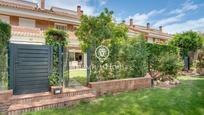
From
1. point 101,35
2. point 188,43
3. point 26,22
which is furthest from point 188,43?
point 26,22

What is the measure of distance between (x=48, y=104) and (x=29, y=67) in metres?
1.81

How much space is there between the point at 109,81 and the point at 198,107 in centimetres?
421

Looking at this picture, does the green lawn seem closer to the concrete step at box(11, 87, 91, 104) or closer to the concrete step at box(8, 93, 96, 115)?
the concrete step at box(8, 93, 96, 115)

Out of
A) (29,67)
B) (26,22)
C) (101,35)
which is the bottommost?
(29,67)

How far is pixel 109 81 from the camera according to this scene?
9398mm

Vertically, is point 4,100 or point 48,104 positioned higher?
point 4,100

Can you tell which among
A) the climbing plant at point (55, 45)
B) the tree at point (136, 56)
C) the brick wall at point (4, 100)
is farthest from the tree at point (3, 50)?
the tree at point (136, 56)

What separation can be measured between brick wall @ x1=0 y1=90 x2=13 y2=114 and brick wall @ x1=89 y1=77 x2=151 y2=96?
11.8ft

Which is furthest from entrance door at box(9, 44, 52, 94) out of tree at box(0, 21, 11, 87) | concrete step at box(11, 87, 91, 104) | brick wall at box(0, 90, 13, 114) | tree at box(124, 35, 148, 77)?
tree at box(124, 35, 148, 77)

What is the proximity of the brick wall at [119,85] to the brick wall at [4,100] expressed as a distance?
359 centimetres

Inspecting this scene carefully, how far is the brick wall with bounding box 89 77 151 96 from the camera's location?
886cm

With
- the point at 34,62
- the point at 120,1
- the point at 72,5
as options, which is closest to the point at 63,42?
the point at 34,62

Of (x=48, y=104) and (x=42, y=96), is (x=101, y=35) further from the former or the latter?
(x=48, y=104)

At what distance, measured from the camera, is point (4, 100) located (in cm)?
629
